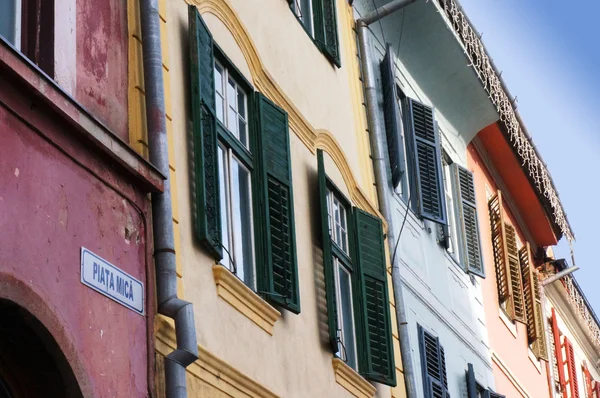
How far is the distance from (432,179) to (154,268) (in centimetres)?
756

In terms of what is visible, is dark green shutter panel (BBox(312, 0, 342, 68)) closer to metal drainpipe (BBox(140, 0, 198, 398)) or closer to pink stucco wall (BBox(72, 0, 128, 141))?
metal drainpipe (BBox(140, 0, 198, 398))

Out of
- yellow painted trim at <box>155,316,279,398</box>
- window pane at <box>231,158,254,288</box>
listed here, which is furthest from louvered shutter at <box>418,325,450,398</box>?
yellow painted trim at <box>155,316,279,398</box>

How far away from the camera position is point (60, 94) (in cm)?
699

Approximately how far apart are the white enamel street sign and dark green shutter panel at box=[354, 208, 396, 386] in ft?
13.1

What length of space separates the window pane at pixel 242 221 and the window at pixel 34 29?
224 centimetres

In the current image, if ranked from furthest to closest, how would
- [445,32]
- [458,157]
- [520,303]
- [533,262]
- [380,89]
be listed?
[533,262] → [520,303] → [458,157] → [445,32] → [380,89]

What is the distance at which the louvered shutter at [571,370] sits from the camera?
959 inches

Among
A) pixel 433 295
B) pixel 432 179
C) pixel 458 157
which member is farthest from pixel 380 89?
pixel 458 157

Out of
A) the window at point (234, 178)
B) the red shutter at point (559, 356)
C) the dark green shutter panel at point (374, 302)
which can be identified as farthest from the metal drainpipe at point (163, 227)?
the red shutter at point (559, 356)

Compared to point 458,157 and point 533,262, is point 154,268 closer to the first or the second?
point 458,157

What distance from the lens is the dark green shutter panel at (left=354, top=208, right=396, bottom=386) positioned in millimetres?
11516

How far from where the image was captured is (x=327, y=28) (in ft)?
43.0

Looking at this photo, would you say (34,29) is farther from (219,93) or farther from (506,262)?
(506,262)

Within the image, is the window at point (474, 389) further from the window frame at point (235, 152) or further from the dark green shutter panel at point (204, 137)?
the dark green shutter panel at point (204, 137)
